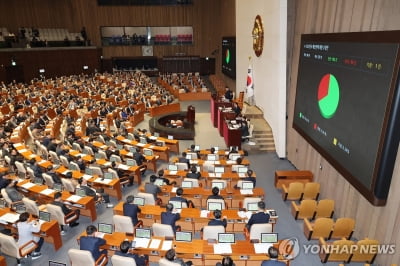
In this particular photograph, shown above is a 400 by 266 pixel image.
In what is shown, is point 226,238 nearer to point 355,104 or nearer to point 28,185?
point 355,104

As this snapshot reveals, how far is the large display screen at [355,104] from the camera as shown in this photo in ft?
21.5

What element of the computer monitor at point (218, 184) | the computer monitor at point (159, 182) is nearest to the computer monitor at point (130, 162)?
the computer monitor at point (159, 182)

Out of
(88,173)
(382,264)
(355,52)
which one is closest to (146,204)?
(88,173)

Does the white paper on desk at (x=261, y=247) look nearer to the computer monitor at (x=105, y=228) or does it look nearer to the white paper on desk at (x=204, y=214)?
the white paper on desk at (x=204, y=214)

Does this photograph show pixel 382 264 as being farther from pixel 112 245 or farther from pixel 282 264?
pixel 112 245

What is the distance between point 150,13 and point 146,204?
3423cm

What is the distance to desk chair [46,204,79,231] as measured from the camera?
28.8 ft

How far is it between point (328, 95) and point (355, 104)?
68.9 inches

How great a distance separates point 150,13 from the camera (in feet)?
126

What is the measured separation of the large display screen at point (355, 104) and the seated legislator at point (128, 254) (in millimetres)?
5528

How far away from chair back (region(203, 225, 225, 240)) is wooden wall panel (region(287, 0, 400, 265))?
4.03m

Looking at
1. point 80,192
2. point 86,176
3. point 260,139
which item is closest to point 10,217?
point 80,192

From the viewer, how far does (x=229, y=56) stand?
29000 mm

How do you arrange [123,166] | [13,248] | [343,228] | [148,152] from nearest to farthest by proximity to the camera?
[13,248]
[343,228]
[123,166]
[148,152]
